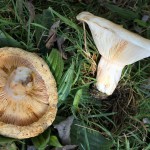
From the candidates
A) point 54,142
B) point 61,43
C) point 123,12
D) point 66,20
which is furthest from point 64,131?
point 123,12

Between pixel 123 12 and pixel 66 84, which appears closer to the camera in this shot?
pixel 66 84

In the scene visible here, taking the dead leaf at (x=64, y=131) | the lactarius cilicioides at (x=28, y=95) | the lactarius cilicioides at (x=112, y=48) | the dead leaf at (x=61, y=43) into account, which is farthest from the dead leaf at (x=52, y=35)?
the dead leaf at (x=64, y=131)

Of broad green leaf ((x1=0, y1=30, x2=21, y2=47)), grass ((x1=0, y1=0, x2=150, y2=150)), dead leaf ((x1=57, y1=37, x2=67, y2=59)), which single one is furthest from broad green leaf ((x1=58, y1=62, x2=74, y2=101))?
broad green leaf ((x1=0, y1=30, x2=21, y2=47))

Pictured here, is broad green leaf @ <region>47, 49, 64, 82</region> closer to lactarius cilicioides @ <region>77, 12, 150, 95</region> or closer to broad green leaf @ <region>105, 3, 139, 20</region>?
lactarius cilicioides @ <region>77, 12, 150, 95</region>

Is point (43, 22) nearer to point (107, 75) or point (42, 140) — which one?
point (107, 75)

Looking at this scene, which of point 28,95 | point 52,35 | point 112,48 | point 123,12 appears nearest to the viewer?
point 112,48

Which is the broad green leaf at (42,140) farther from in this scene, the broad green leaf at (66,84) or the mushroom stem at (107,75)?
the mushroom stem at (107,75)

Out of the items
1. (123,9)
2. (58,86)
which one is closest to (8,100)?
(58,86)
